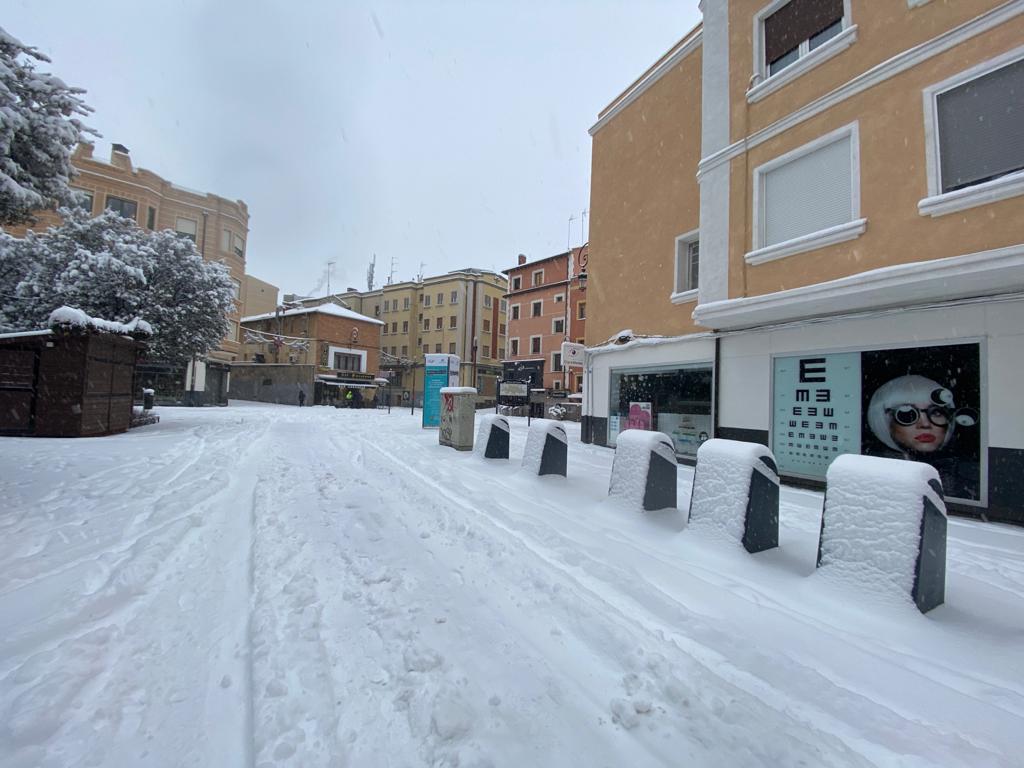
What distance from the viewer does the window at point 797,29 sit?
735 centimetres

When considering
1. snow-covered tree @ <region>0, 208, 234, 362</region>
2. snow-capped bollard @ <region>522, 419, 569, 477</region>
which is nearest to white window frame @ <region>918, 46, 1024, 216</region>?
snow-capped bollard @ <region>522, 419, 569, 477</region>

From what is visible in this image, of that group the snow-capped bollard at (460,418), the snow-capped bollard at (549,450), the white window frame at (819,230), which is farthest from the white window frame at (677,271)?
the snow-capped bollard at (549,450)

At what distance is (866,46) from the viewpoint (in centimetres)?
671

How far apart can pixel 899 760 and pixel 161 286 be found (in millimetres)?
18224

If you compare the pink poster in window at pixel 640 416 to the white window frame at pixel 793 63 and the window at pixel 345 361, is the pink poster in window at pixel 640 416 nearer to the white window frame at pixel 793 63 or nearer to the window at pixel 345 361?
the white window frame at pixel 793 63

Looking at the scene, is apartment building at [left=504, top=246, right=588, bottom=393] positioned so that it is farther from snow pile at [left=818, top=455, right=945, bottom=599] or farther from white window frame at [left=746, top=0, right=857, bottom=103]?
snow pile at [left=818, top=455, right=945, bottom=599]

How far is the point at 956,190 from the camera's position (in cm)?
573

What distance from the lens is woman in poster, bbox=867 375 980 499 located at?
604 cm

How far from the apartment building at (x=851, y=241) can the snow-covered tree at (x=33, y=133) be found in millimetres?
9572

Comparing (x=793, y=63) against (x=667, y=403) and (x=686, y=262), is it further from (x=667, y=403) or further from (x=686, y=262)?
(x=667, y=403)

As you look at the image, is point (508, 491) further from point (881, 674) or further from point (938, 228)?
point (938, 228)

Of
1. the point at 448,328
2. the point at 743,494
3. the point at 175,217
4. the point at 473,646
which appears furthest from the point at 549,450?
the point at 448,328

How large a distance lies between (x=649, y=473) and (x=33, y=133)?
26.2ft

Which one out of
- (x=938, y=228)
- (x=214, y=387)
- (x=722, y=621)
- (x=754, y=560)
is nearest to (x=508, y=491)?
(x=754, y=560)
